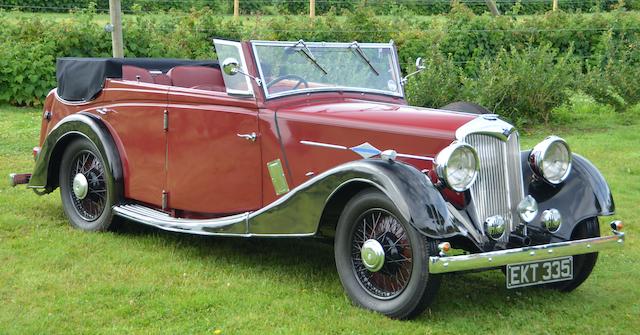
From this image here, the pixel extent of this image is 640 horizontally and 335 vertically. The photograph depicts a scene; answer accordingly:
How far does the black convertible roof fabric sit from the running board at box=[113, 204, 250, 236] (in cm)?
107

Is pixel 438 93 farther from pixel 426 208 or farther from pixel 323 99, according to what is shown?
pixel 426 208

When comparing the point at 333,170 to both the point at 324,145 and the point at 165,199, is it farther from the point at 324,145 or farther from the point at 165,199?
the point at 165,199

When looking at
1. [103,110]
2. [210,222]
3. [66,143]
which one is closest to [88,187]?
[66,143]

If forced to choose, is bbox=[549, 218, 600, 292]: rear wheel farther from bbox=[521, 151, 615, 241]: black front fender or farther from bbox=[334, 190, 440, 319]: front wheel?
bbox=[334, 190, 440, 319]: front wheel

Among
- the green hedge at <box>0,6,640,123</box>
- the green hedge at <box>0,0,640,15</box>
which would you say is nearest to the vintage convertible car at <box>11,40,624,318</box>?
the green hedge at <box>0,6,640,123</box>

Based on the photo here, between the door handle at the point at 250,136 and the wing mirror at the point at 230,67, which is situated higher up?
the wing mirror at the point at 230,67

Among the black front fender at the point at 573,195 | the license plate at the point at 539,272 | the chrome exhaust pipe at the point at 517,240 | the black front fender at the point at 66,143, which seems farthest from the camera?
the black front fender at the point at 66,143

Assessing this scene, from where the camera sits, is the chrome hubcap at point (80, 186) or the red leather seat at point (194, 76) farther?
the red leather seat at point (194, 76)

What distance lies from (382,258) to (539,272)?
92cm

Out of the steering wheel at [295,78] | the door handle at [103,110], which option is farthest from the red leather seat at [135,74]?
the steering wheel at [295,78]

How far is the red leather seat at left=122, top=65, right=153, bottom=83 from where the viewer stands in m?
7.15

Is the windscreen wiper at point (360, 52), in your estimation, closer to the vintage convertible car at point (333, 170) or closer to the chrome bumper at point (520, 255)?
the vintage convertible car at point (333, 170)

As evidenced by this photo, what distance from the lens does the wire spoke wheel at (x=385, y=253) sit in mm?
4926

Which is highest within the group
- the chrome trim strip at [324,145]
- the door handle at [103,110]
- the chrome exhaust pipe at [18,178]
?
the chrome trim strip at [324,145]
